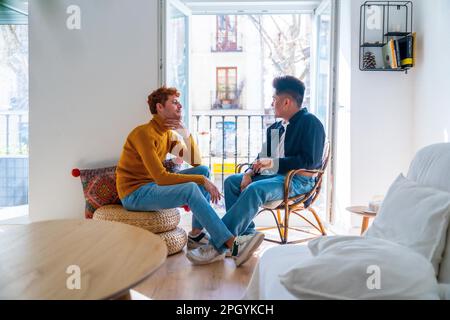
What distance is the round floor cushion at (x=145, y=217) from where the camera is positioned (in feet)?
9.21

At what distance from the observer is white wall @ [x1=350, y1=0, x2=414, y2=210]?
3.25 m

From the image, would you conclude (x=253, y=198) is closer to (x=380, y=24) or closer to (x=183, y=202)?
(x=183, y=202)

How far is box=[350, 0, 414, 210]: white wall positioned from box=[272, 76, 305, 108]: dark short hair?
1.86 feet

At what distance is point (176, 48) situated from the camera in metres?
3.72

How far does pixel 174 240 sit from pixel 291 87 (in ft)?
4.64

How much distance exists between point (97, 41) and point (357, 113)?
233cm

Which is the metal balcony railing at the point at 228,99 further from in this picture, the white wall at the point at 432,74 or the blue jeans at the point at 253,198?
the blue jeans at the point at 253,198

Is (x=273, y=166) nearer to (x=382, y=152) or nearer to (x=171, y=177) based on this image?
(x=171, y=177)

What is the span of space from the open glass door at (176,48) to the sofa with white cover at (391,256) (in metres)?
2.30

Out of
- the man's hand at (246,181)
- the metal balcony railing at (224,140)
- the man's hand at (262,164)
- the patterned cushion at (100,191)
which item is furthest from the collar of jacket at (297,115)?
the metal balcony railing at (224,140)

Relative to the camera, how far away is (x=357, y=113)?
326cm

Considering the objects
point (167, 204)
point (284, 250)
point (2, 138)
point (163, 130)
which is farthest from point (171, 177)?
point (2, 138)

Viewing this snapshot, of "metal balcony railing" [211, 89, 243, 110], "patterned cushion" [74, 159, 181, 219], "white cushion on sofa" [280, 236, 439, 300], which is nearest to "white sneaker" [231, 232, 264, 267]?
"patterned cushion" [74, 159, 181, 219]

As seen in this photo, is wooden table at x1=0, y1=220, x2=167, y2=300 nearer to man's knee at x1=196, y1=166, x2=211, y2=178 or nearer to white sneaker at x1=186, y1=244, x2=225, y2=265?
white sneaker at x1=186, y1=244, x2=225, y2=265
